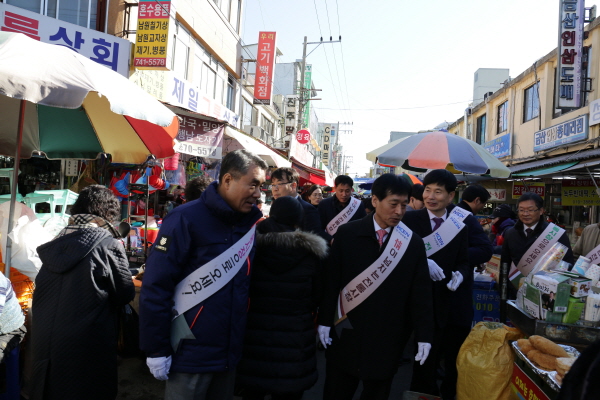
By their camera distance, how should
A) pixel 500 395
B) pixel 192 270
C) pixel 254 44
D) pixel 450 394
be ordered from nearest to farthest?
pixel 192 270 → pixel 500 395 → pixel 450 394 → pixel 254 44

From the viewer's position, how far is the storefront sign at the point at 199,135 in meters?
6.02

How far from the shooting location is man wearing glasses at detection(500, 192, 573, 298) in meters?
4.14

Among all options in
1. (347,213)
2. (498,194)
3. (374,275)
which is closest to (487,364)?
(374,275)

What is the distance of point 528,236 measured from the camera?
433 centimetres

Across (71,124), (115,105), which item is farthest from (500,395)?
(71,124)

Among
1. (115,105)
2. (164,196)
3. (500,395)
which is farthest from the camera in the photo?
(164,196)

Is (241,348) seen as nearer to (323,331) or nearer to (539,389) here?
(323,331)

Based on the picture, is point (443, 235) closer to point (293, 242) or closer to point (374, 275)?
point (374, 275)

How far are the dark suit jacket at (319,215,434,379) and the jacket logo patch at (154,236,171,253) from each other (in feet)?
3.95

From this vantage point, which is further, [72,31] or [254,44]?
[254,44]

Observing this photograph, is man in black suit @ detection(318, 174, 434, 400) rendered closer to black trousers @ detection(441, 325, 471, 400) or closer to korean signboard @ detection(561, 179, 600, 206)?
black trousers @ detection(441, 325, 471, 400)

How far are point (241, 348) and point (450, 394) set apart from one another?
250 centimetres

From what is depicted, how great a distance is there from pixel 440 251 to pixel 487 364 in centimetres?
96

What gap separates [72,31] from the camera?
21.5 feet
